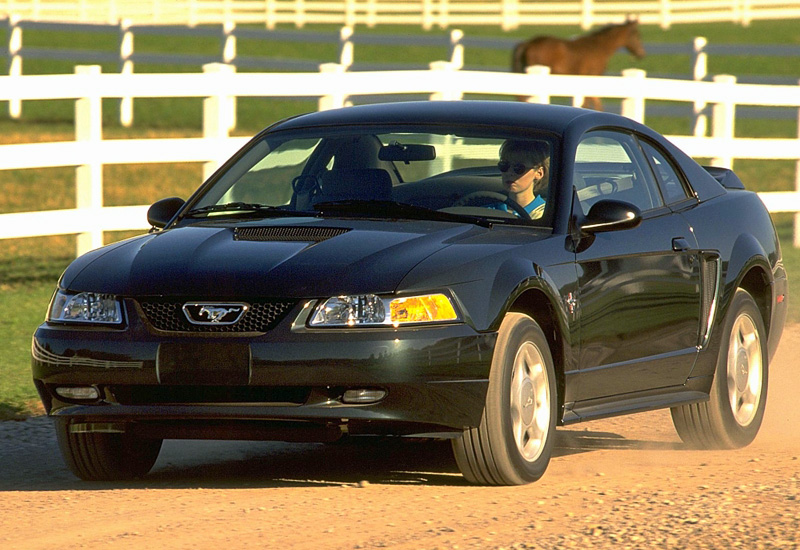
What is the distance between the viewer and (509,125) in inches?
309

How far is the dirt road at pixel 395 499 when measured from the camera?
6.06 m

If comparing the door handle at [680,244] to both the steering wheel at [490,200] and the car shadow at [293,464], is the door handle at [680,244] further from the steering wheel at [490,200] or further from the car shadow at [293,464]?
the car shadow at [293,464]

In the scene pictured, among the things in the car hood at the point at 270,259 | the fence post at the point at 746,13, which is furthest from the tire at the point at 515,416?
the fence post at the point at 746,13

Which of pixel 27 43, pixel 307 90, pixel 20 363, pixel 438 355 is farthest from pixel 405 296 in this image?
pixel 27 43

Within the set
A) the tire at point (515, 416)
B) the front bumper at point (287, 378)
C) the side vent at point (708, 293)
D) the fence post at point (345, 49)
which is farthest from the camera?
the fence post at point (345, 49)

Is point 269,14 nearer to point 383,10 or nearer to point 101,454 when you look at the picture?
point 383,10

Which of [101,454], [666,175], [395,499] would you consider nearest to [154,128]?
[666,175]

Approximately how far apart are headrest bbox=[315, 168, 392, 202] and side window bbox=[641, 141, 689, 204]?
1.35 m

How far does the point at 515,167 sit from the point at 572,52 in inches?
931

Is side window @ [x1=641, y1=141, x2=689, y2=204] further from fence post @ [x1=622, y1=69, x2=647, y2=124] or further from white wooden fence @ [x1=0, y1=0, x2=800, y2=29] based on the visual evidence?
white wooden fence @ [x1=0, y1=0, x2=800, y2=29]

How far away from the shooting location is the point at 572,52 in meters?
31.0

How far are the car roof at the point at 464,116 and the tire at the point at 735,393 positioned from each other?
1.06m

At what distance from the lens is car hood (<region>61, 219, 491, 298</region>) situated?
6.60m

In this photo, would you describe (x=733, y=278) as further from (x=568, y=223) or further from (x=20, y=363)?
(x=20, y=363)
